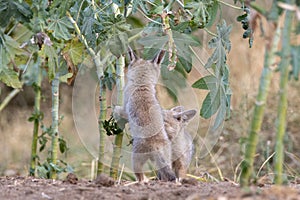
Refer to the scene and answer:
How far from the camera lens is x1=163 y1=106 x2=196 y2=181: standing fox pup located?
12.6ft

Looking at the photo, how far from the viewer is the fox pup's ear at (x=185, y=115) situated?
394cm

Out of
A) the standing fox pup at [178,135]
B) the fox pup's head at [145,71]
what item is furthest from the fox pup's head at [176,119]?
the fox pup's head at [145,71]

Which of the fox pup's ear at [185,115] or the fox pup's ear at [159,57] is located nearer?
the fox pup's ear at [159,57]

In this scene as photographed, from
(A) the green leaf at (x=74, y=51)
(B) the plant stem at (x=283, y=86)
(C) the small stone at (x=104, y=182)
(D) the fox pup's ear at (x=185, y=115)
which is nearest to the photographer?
(B) the plant stem at (x=283, y=86)

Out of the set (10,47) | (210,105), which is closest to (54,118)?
(10,47)

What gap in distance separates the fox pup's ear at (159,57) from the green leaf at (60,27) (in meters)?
0.48

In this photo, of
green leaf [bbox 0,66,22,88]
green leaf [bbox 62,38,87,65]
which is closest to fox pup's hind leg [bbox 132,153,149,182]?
green leaf [bbox 62,38,87,65]

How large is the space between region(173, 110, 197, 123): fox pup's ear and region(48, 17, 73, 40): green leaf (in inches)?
33.7

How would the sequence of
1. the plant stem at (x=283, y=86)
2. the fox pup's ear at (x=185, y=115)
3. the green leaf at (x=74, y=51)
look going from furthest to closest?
the fox pup's ear at (x=185, y=115) → the green leaf at (x=74, y=51) → the plant stem at (x=283, y=86)

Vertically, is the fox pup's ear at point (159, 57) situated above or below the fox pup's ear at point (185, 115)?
above

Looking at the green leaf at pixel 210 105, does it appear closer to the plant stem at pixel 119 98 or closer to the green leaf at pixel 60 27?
the plant stem at pixel 119 98

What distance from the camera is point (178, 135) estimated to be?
391cm

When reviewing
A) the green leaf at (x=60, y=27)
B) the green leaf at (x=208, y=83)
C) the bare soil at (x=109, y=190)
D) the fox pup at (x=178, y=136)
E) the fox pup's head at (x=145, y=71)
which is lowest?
the bare soil at (x=109, y=190)

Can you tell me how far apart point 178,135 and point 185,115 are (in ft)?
0.47
